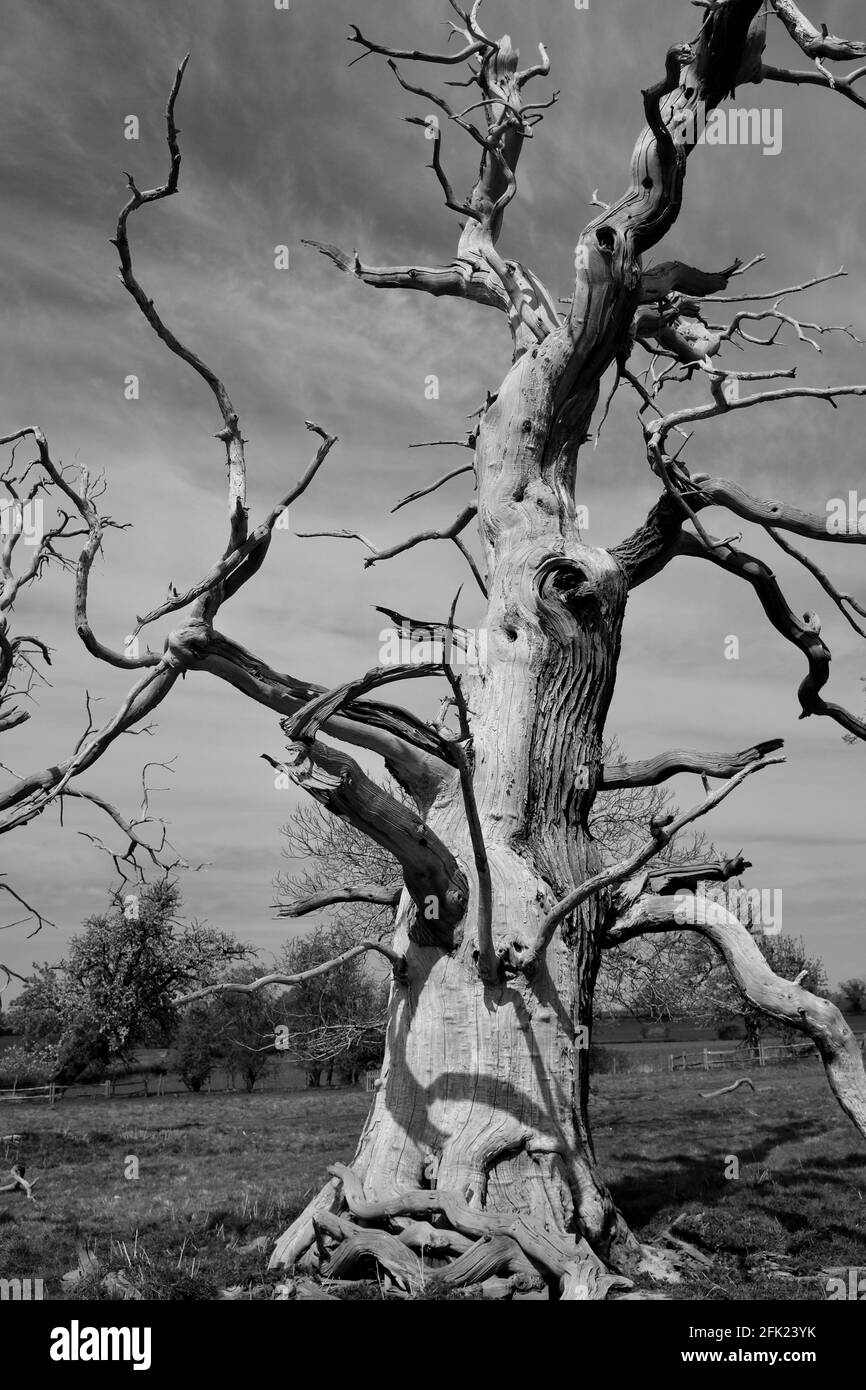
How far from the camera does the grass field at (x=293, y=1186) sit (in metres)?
7.03

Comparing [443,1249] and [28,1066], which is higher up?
Result: [443,1249]

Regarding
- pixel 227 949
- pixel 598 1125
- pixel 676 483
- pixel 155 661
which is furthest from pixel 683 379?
pixel 227 949

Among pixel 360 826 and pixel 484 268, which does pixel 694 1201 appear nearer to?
pixel 360 826

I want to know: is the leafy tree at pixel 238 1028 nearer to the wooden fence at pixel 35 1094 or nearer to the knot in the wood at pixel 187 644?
the wooden fence at pixel 35 1094

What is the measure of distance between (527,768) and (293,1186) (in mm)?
6952

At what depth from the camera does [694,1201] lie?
9336mm

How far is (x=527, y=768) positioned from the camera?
24.2ft

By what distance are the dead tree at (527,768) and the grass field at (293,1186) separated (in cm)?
102

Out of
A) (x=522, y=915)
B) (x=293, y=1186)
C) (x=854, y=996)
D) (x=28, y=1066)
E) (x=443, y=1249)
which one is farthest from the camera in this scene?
(x=854, y=996)

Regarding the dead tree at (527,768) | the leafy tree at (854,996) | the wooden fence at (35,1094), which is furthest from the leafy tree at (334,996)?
the leafy tree at (854,996)

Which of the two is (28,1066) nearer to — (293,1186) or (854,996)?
(293,1186)

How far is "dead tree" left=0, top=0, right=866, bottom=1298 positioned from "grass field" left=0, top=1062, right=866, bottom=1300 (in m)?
1.02

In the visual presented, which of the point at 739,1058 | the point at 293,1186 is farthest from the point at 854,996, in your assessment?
the point at 293,1186
